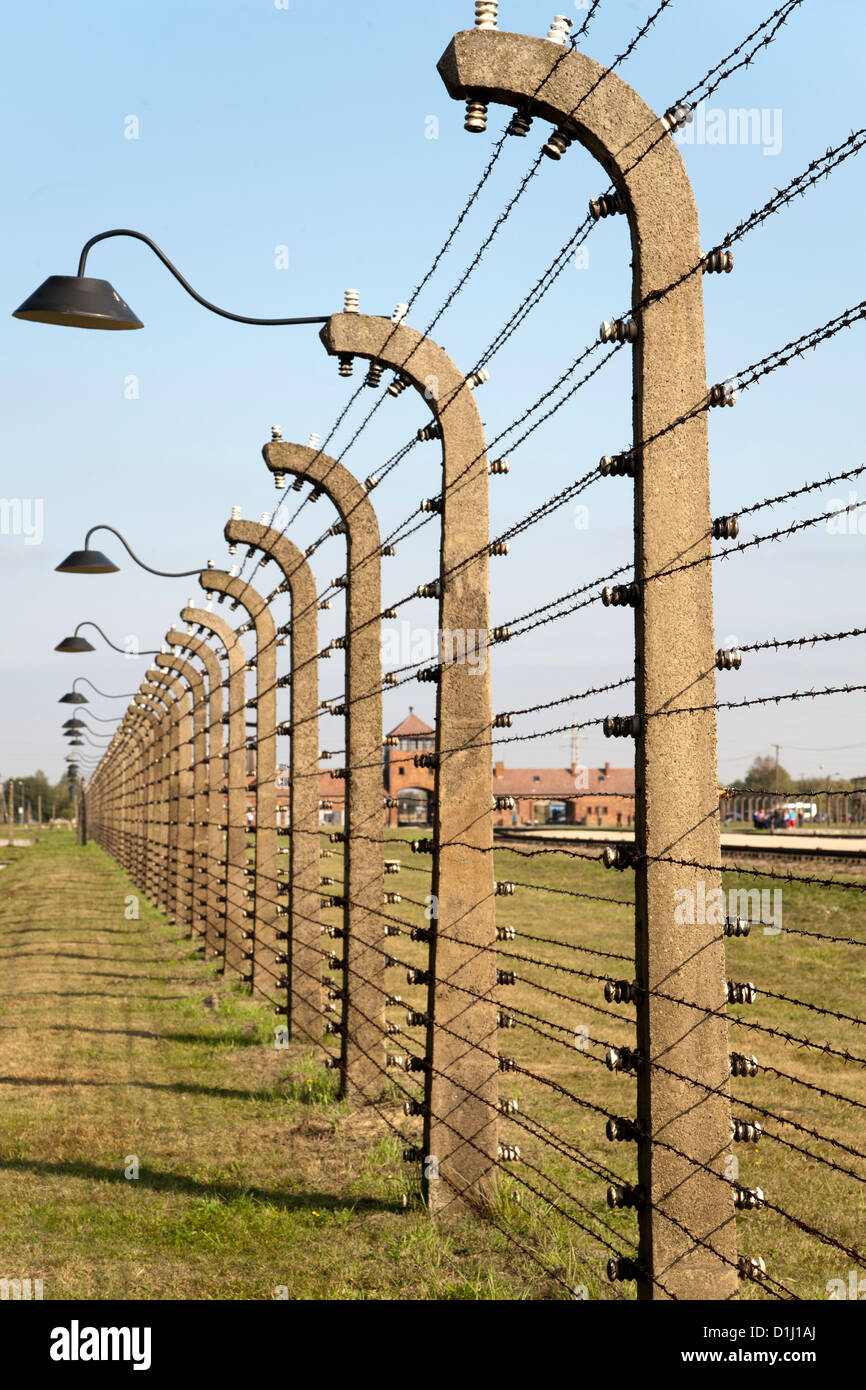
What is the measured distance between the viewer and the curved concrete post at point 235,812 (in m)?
17.3

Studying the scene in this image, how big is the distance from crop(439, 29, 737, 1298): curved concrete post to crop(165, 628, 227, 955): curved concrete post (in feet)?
47.5

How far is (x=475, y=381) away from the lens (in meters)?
7.50

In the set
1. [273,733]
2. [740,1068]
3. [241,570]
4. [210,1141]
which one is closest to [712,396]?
[740,1068]

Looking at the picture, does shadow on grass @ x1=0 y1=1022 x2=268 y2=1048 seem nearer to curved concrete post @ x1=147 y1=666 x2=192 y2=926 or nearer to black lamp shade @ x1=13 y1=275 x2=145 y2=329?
black lamp shade @ x1=13 y1=275 x2=145 y2=329

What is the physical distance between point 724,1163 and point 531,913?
21.9 meters

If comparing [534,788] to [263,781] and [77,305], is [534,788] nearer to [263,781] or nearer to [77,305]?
[263,781]

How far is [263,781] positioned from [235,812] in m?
2.55

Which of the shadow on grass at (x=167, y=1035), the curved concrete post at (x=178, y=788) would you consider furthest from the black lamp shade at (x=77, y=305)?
the curved concrete post at (x=178, y=788)

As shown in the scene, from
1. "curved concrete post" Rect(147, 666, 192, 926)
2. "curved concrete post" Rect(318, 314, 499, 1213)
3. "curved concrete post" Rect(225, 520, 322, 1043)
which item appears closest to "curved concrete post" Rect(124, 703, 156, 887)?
"curved concrete post" Rect(147, 666, 192, 926)

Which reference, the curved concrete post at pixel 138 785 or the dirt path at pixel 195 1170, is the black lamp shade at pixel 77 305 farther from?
the curved concrete post at pixel 138 785

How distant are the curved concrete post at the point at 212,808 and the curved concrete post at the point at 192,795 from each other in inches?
3.3

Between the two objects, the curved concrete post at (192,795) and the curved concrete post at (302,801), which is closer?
the curved concrete post at (302,801)

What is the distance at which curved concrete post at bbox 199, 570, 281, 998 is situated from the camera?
15234 mm
